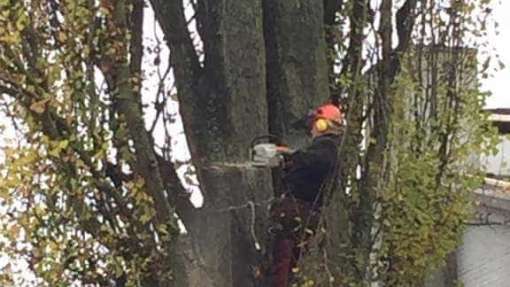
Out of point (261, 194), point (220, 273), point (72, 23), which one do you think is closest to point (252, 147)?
point (261, 194)

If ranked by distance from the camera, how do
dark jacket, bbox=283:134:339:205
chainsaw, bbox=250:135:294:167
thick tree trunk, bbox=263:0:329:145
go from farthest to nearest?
thick tree trunk, bbox=263:0:329:145 < dark jacket, bbox=283:134:339:205 < chainsaw, bbox=250:135:294:167

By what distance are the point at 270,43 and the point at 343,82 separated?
39 cm

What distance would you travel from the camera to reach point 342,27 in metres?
6.16

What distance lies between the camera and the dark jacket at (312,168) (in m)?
5.62

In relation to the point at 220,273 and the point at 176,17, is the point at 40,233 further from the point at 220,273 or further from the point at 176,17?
the point at 176,17

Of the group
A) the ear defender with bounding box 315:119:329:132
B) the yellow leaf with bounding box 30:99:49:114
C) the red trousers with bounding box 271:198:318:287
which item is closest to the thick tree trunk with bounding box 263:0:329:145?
the ear defender with bounding box 315:119:329:132

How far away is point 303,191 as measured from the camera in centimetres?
570

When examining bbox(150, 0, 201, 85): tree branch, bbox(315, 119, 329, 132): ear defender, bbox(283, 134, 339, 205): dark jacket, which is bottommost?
bbox(283, 134, 339, 205): dark jacket

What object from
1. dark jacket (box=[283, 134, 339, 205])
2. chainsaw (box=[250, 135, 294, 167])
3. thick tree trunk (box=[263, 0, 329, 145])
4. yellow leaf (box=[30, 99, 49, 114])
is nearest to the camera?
yellow leaf (box=[30, 99, 49, 114])

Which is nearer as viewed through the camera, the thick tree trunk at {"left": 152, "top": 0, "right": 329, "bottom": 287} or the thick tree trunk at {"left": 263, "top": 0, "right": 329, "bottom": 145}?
the thick tree trunk at {"left": 152, "top": 0, "right": 329, "bottom": 287}

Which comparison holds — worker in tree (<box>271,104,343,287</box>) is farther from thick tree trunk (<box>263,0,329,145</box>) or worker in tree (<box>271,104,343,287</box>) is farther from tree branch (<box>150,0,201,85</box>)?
tree branch (<box>150,0,201,85</box>)

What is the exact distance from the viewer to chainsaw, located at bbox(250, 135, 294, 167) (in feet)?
18.0

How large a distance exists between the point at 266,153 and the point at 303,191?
0.97ft

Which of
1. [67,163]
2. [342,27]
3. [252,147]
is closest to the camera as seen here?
[67,163]
